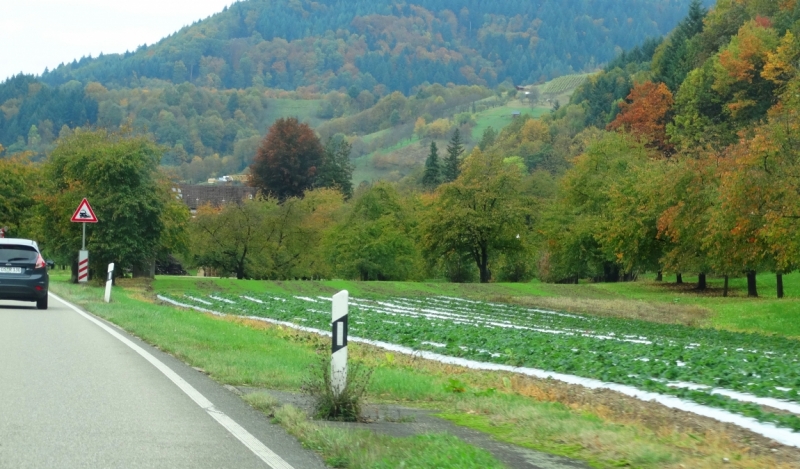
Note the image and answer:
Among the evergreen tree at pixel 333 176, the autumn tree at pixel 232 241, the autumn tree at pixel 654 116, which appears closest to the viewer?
the autumn tree at pixel 232 241

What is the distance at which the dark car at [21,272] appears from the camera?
83.3 feet

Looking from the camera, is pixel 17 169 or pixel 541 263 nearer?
pixel 17 169

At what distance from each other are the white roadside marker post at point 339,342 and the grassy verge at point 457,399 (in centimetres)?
77

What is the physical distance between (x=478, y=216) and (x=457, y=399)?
60463 millimetres

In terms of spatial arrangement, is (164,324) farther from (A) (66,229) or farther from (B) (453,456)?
(A) (66,229)

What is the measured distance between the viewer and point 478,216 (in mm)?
71438

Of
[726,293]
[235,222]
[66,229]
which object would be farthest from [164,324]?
[235,222]

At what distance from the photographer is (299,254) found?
8256 cm

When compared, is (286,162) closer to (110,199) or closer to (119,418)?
(110,199)

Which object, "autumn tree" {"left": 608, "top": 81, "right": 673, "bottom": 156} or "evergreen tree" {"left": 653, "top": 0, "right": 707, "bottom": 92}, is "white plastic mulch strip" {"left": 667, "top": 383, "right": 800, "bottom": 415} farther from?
"evergreen tree" {"left": 653, "top": 0, "right": 707, "bottom": 92}

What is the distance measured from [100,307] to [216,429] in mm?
19752

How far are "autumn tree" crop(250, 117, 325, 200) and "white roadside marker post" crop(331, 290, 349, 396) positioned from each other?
368 ft

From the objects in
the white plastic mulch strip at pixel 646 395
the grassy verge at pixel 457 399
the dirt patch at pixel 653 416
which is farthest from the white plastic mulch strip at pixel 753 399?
the grassy verge at pixel 457 399

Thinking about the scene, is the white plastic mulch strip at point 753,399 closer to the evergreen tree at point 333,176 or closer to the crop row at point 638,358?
the crop row at point 638,358
